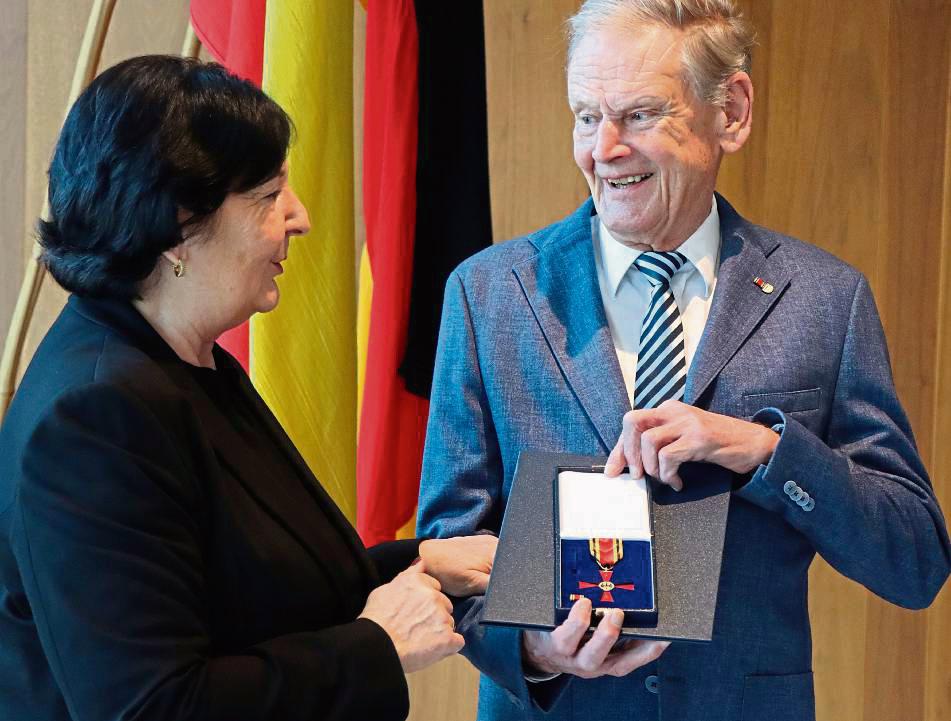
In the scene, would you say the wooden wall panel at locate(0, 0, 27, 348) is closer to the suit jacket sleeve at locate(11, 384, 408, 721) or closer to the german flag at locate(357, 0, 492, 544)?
the german flag at locate(357, 0, 492, 544)

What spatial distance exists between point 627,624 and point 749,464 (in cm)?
30

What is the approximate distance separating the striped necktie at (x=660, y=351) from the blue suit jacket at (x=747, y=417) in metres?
0.03

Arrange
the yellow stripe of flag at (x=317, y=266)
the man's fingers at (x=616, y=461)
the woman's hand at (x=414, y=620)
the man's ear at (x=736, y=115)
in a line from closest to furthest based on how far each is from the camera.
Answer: the woman's hand at (x=414, y=620), the man's fingers at (x=616, y=461), the man's ear at (x=736, y=115), the yellow stripe of flag at (x=317, y=266)

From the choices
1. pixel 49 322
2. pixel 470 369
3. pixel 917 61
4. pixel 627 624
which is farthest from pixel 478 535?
pixel 917 61

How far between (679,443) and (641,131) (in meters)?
0.44

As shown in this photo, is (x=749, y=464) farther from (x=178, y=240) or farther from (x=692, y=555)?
(x=178, y=240)

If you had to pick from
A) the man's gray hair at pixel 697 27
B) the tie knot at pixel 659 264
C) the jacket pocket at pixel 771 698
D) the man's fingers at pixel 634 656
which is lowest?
the jacket pocket at pixel 771 698

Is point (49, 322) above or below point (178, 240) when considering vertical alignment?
below

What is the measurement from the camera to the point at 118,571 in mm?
1000

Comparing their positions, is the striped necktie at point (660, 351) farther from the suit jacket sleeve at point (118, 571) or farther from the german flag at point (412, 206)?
the german flag at point (412, 206)

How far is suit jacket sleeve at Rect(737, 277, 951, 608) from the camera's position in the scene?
1.37 meters

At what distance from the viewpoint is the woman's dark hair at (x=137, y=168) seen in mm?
1126

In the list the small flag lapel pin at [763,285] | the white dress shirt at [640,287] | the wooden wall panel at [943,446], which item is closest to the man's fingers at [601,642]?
the white dress shirt at [640,287]

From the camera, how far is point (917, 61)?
105 inches
